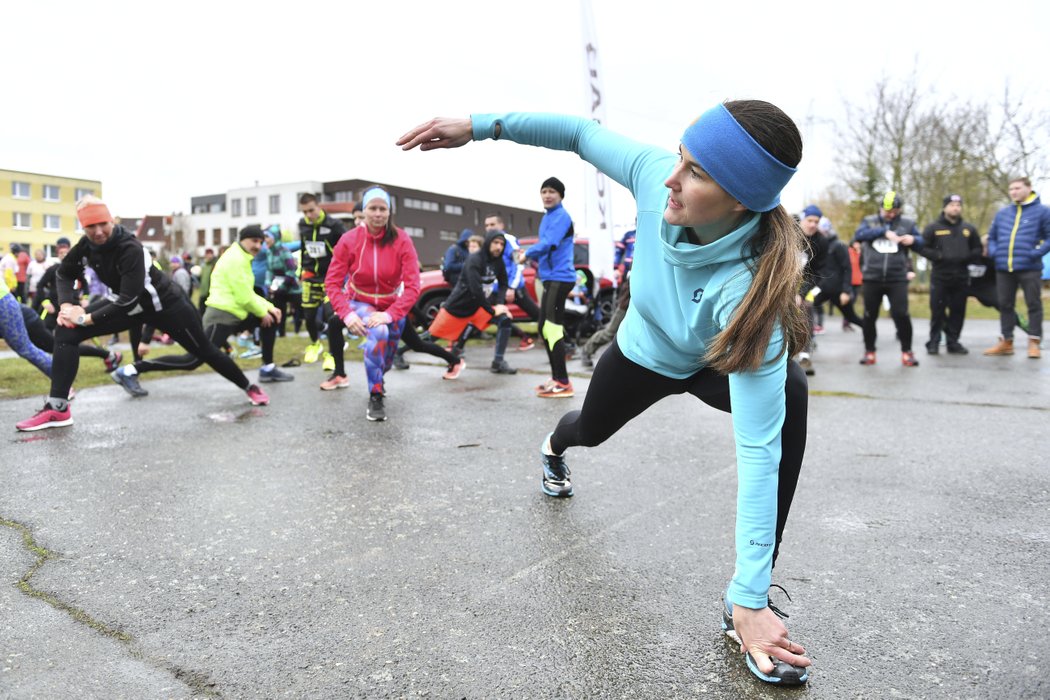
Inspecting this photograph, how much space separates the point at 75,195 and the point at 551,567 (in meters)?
83.8

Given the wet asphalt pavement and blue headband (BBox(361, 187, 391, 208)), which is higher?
blue headband (BBox(361, 187, 391, 208))

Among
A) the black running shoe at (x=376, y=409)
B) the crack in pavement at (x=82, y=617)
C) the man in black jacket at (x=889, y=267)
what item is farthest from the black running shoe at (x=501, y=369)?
the crack in pavement at (x=82, y=617)

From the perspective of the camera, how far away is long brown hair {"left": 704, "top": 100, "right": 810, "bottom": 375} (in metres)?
1.96

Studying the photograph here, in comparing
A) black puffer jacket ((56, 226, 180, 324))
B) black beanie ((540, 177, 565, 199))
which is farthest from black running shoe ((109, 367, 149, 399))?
black beanie ((540, 177, 565, 199))

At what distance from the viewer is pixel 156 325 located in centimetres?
613

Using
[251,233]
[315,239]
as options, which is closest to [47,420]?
[251,233]

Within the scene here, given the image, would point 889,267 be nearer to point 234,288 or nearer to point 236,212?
point 234,288

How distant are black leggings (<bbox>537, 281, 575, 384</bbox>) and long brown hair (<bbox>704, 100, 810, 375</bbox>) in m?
5.03

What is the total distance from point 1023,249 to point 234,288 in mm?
9623

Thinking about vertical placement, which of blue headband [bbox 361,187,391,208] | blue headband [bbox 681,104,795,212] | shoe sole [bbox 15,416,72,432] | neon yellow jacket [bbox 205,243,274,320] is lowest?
shoe sole [bbox 15,416,72,432]

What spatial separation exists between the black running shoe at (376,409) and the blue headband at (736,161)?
4329mm

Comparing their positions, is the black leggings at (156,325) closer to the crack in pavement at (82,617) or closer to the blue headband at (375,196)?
the blue headband at (375,196)

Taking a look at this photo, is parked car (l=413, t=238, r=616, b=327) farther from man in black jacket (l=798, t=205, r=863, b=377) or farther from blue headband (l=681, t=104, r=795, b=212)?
blue headband (l=681, t=104, r=795, b=212)

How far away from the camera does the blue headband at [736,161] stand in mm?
1949
